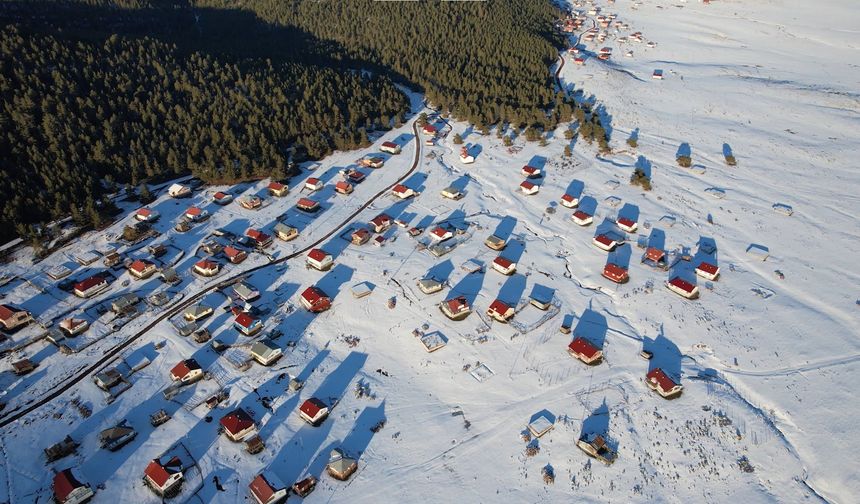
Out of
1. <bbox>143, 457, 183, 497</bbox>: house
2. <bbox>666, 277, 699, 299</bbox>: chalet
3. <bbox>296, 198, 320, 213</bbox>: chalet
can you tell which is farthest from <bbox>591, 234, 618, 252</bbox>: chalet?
<bbox>143, 457, 183, 497</bbox>: house

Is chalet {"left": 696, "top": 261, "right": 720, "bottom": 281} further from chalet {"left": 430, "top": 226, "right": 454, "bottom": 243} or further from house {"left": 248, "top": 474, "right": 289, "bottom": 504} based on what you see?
house {"left": 248, "top": 474, "right": 289, "bottom": 504}

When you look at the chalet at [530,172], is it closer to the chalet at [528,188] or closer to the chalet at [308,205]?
the chalet at [528,188]

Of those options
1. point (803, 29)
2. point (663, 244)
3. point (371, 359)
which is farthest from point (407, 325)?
point (803, 29)

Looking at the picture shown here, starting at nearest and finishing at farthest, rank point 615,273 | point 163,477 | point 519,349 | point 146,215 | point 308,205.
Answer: point 163,477 → point 519,349 → point 615,273 → point 146,215 → point 308,205

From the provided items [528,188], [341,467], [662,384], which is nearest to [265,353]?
[341,467]

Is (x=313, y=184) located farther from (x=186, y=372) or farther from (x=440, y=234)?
(x=186, y=372)
